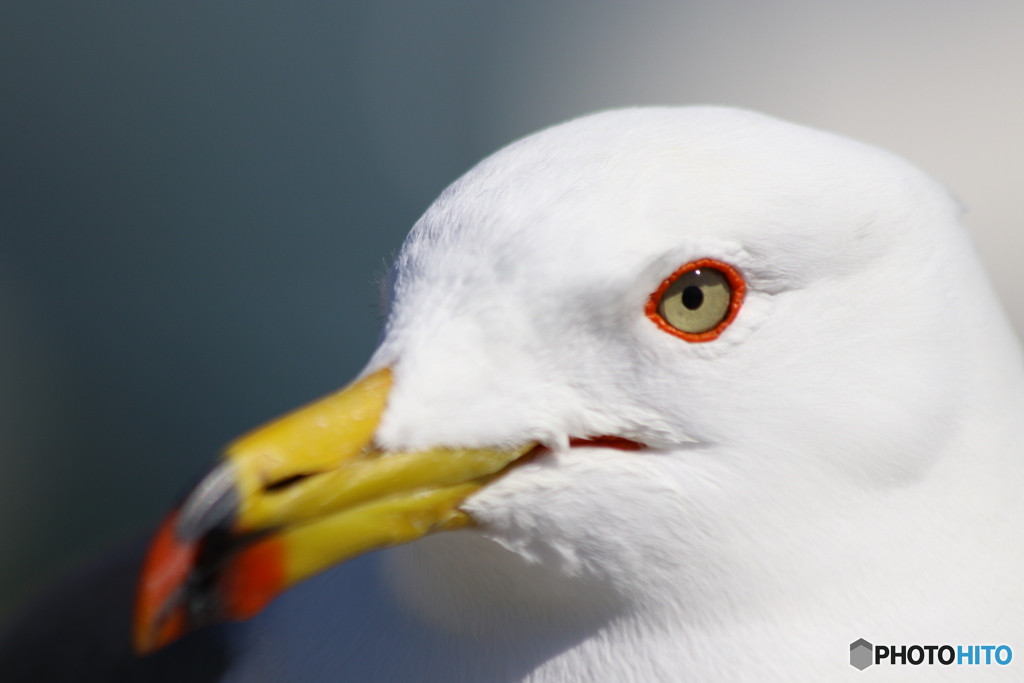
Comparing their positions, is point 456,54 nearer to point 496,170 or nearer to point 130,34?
point 130,34

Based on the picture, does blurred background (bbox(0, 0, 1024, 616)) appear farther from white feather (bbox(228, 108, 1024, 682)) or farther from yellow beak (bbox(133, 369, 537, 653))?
yellow beak (bbox(133, 369, 537, 653))

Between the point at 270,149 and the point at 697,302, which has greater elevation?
the point at 270,149

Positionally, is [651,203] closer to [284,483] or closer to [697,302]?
[697,302]

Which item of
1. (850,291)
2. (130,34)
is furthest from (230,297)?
(850,291)

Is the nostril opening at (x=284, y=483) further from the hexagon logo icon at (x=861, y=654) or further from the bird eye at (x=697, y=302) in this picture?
the hexagon logo icon at (x=861, y=654)

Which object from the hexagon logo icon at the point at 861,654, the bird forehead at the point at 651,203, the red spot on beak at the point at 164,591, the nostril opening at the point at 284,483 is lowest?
the hexagon logo icon at the point at 861,654

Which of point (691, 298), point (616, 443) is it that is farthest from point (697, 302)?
point (616, 443)

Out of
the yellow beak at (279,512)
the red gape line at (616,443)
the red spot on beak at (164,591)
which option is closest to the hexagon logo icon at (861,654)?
the red gape line at (616,443)

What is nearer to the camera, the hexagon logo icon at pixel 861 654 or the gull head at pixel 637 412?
the gull head at pixel 637 412

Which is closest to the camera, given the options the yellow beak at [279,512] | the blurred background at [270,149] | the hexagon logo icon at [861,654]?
the yellow beak at [279,512]
